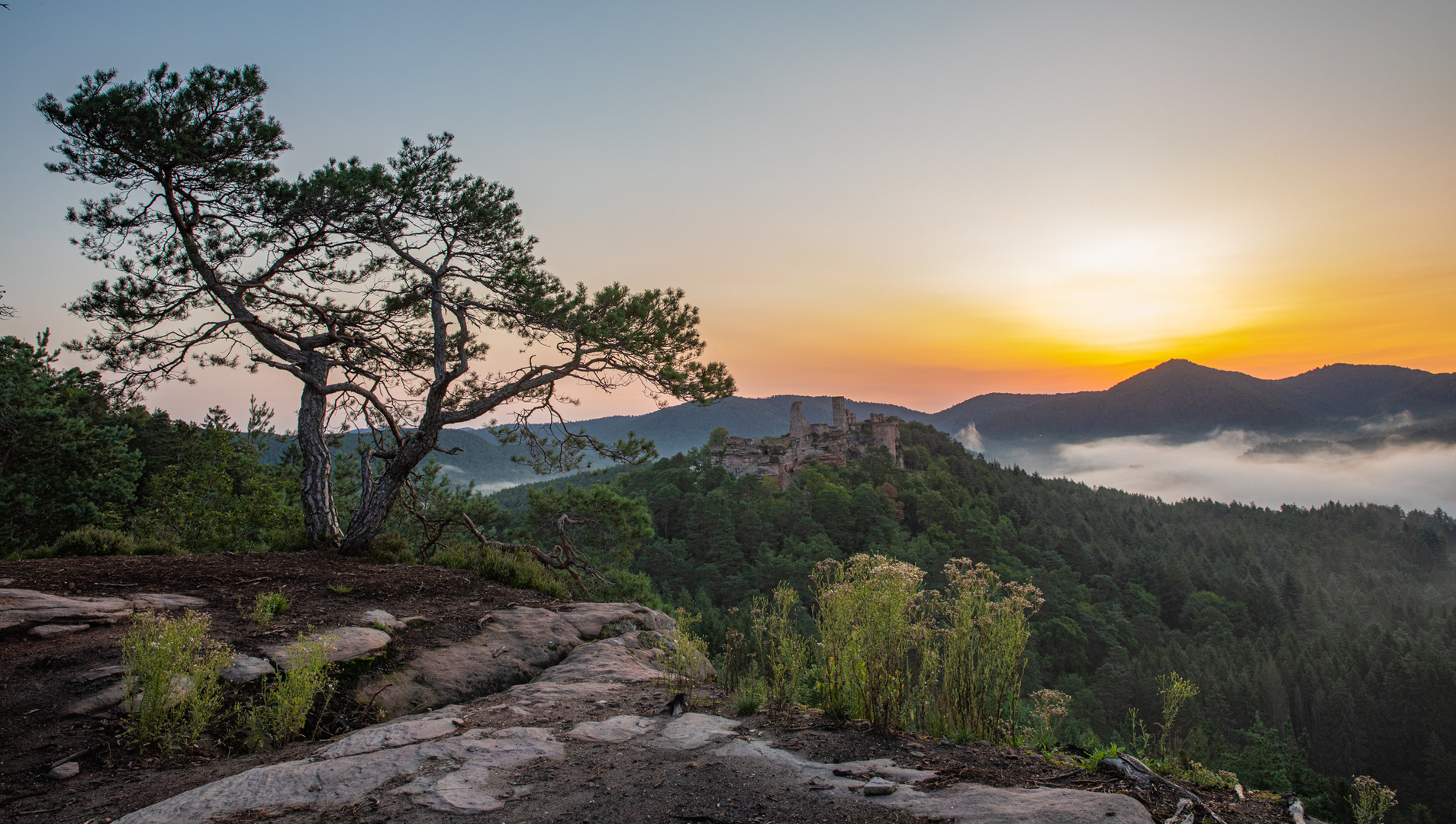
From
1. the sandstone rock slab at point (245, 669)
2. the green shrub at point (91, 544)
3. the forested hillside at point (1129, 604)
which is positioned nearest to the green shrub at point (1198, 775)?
the sandstone rock slab at point (245, 669)

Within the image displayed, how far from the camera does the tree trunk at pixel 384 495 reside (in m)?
8.30

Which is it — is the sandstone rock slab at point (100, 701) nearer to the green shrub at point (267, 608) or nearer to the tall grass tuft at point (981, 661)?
the green shrub at point (267, 608)

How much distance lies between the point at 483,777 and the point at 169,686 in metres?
1.76

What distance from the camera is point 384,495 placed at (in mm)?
8398

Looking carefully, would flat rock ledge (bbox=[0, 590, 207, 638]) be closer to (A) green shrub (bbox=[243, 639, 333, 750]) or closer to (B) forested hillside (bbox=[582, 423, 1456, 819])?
(A) green shrub (bbox=[243, 639, 333, 750])

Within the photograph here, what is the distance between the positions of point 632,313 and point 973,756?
6.67 meters

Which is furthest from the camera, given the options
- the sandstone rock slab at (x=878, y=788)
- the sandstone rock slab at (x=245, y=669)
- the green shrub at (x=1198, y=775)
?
the sandstone rock slab at (x=245, y=669)

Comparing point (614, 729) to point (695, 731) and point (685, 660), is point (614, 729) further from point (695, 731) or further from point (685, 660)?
point (685, 660)

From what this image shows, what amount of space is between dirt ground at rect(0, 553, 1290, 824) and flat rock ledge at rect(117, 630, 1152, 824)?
81 millimetres

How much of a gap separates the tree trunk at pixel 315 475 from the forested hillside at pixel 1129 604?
2497 centimetres

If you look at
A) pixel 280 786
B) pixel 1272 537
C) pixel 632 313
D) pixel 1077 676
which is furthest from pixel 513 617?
pixel 1272 537

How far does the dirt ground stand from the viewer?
8.62ft

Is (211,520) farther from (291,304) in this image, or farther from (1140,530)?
(1140,530)

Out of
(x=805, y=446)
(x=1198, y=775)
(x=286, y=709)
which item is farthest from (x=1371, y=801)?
(x=805, y=446)
